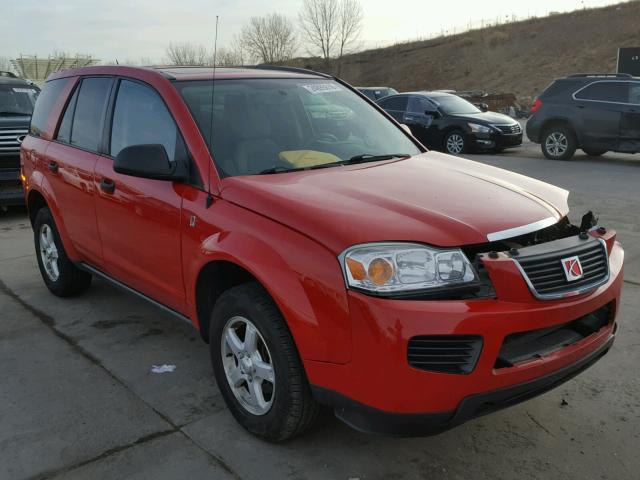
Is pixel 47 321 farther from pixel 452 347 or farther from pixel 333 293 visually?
pixel 452 347

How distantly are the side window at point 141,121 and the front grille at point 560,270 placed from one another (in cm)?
188

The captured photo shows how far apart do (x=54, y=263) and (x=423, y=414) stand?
3.72m

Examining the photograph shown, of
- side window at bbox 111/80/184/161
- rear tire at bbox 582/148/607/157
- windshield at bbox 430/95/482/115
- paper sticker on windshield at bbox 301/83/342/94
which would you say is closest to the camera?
side window at bbox 111/80/184/161

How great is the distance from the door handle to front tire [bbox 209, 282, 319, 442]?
1.26 meters

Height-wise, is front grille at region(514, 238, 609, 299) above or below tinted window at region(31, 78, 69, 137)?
below

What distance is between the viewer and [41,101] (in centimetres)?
513

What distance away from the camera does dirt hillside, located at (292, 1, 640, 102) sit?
4900 cm

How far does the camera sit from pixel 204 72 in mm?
3826

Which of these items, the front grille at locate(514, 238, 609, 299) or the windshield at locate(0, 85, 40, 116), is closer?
the front grille at locate(514, 238, 609, 299)

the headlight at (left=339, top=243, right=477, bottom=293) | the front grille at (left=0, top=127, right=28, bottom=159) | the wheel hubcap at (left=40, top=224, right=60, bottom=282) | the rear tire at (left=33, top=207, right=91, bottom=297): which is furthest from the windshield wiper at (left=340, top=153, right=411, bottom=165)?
the front grille at (left=0, top=127, right=28, bottom=159)

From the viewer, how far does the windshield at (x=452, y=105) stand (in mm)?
15117

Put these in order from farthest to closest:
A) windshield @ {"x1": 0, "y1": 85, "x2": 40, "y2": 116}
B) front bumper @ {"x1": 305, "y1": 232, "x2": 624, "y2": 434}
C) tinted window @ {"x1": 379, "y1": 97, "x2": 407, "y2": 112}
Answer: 1. tinted window @ {"x1": 379, "y1": 97, "x2": 407, "y2": 112}
2. windshield @ {"x1": 0, "y1": 85, "x2": 40, "y2": 116}
3. front bumper @ {"x1": 305, "y1": 232, "x2": 624, "y2": 434}

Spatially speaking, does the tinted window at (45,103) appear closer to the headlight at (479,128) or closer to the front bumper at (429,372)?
the front bumper at (429,372)

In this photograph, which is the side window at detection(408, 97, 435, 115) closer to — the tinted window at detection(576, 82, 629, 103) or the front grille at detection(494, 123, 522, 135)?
the front grille at detection(494, 123, 522, 135)
